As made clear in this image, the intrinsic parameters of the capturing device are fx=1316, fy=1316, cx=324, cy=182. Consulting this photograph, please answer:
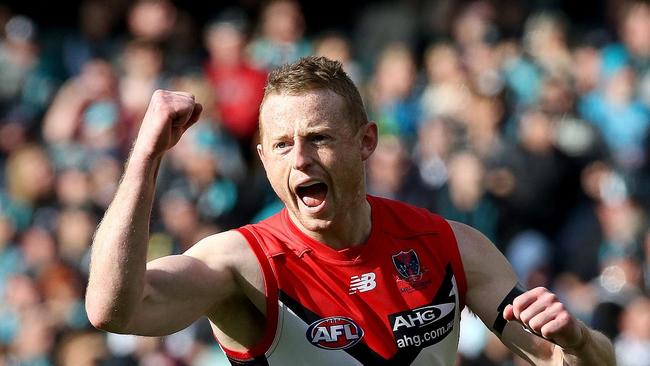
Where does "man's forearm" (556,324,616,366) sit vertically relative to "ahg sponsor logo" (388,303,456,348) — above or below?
below

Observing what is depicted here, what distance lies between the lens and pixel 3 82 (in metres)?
14.6

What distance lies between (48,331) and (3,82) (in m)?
3.86

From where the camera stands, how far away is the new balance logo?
17.6 ft

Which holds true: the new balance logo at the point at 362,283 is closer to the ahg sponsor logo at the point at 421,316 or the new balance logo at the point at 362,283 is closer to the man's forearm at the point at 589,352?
the ahg sponsor logo at the point at 421,316

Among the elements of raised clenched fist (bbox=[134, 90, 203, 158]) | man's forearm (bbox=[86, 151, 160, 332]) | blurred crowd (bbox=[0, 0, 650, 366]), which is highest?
raised clenched fist (bbox=[134, 90, 203, 158])

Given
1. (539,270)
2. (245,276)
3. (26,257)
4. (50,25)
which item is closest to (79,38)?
(50,25)

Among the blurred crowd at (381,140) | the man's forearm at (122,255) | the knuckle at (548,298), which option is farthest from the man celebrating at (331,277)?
the blurred crowd at (381,140)

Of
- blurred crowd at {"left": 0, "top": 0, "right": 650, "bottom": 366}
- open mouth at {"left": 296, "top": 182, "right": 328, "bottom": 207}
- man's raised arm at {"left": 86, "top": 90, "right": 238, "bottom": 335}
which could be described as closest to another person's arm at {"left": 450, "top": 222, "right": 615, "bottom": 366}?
open mouth at {"left": 296, "top": 182, "right": 328, "bottom": 207}

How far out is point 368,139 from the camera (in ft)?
18.2

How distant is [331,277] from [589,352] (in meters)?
1.08

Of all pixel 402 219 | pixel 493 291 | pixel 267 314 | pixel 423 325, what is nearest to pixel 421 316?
pixel 423 325

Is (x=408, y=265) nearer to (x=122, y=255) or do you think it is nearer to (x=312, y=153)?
(x=312, y=153)

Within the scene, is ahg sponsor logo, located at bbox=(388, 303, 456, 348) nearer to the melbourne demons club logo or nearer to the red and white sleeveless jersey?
the red and white sleeveless jersey

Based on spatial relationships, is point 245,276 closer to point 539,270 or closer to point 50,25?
point 539,270
